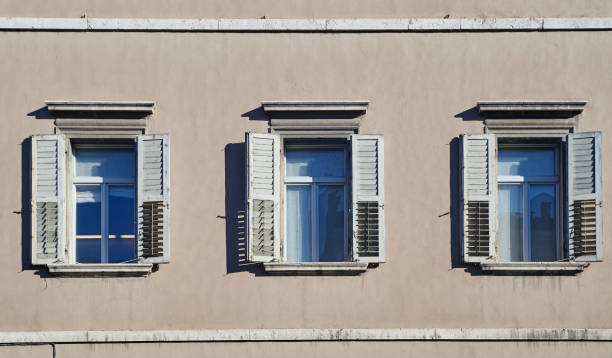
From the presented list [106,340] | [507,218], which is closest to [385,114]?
[507,218]

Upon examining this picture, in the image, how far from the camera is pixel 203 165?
36.5 ft

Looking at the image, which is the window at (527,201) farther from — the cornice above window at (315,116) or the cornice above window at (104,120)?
the cornice above window at (104,120)

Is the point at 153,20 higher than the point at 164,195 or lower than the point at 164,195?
higher

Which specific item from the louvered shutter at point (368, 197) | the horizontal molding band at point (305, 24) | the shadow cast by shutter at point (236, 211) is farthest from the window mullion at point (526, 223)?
the shadow cast by shutter at point (236, 211)

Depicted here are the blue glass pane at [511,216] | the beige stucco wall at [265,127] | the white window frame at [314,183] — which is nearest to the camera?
the beige stucco wall at [265,127]

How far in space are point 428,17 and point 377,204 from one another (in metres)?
2.24

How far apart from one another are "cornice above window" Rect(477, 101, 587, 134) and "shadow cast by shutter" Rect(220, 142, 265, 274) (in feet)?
9.16

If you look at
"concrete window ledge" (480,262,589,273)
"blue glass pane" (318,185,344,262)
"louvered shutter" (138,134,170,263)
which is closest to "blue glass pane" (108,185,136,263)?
"louvered shutter" (138,134,170,263)

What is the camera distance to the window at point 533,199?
10.9 metres

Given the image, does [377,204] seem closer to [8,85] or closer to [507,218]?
[507,218]

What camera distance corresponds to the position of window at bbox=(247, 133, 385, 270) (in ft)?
35.8

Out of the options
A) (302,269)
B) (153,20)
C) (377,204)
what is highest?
(153,20)

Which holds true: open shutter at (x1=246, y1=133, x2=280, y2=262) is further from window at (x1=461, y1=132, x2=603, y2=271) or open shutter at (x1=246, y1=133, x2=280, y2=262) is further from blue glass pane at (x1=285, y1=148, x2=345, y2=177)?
window at (x1=461, y1=132, x2=603, y2=271)

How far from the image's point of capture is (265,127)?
1116 centimetres
